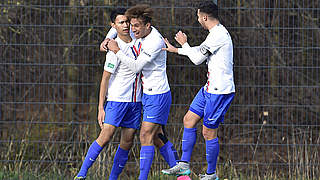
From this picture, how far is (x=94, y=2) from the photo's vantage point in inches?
309

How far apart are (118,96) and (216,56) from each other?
3.59 ft

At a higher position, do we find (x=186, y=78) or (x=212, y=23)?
(x=212, y=23)

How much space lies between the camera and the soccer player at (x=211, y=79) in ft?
19.8

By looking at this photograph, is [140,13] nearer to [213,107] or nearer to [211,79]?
[211,79]

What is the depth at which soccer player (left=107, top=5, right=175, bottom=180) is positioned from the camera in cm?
593

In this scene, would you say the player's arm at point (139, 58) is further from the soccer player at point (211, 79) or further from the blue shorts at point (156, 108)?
the blue shorts at point (156, 108)

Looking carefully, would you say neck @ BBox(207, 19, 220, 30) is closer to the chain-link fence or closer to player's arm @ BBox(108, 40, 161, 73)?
player's arm @ BBox(108, 40, 161, 73)

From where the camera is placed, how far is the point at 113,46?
599 cm

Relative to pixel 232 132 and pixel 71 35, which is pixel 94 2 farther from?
pixel 232 132

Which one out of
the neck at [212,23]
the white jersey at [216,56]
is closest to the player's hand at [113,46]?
the white jersey at [216,56]

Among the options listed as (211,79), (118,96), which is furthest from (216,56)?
(118,96)

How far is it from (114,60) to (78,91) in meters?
2.69

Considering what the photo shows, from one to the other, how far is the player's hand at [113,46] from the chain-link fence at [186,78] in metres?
1.25

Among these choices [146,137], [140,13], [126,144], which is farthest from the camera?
[126,144]
